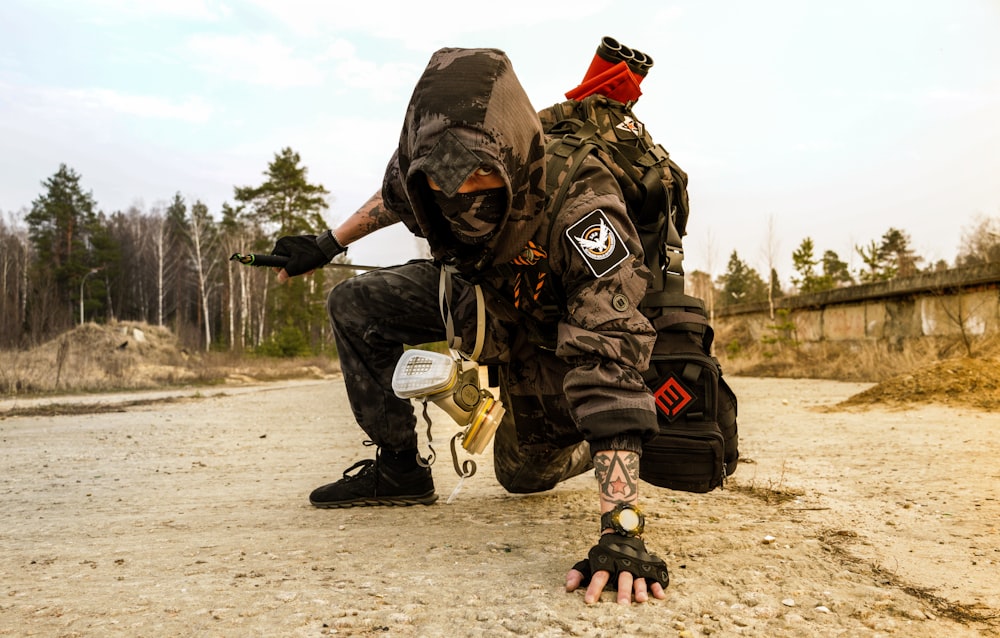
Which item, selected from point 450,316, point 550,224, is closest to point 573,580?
point 550,224

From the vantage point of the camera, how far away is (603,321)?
2.18 meters

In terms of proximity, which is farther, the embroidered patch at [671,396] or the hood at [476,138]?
the embroidered patch at [671,396]

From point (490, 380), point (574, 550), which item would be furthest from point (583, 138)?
point (574, 550)

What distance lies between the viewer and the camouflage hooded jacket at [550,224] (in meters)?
2.13

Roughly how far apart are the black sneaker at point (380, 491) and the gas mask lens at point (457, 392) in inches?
28.2

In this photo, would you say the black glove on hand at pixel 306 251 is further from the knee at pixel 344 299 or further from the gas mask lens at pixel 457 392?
the gas mask lens at pixel 457 392

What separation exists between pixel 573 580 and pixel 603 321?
75 centimetres

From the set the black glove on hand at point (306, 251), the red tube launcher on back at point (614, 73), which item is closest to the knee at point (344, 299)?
the black glove on hand at point (306, 251)

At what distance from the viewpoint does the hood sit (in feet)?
7.22

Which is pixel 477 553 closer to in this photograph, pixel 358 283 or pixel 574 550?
pixel 574 550

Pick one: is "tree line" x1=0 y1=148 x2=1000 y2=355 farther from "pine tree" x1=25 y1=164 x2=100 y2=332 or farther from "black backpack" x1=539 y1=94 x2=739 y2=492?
"black backpack" x1=539 y1=94 x2=739 y2=492

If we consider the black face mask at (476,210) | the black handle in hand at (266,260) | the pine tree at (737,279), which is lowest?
the black handle in hand at (266,260)

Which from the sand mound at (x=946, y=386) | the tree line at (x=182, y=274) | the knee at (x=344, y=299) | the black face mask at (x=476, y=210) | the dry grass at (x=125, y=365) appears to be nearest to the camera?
the black face mask at (x=476, y=210)

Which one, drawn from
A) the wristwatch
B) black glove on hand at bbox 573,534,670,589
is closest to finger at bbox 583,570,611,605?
black glove on hand at bbox 573,534,670,589
